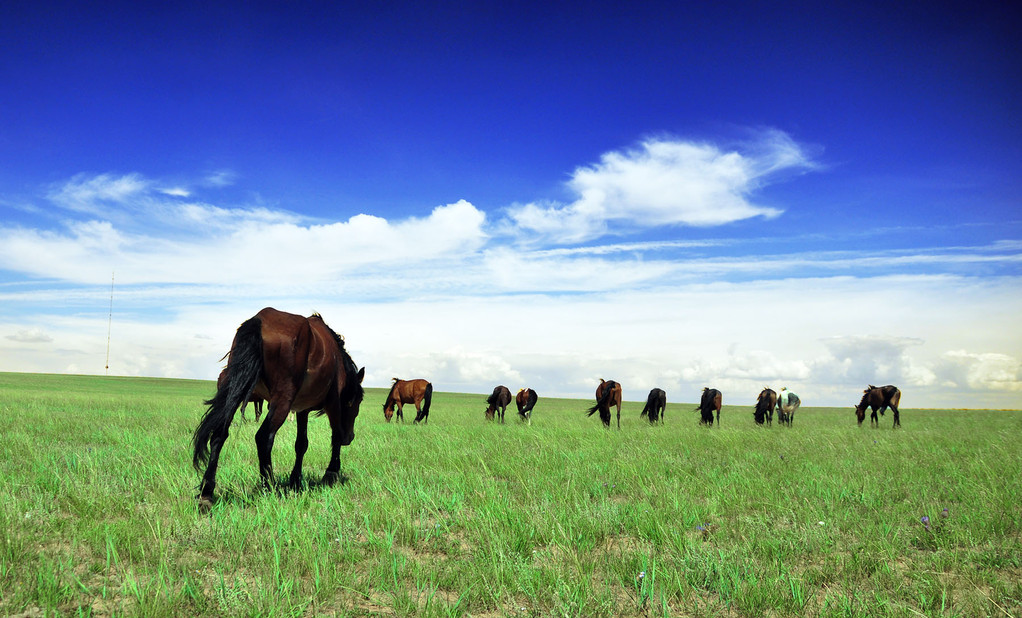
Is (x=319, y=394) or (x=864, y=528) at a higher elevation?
(x=319, y=394)

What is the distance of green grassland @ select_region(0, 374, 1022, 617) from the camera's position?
12.4ft

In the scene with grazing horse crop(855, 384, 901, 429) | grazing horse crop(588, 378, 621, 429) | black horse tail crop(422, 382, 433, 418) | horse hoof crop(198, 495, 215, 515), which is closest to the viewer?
horse hoof crop(198, 495, 215, 515)

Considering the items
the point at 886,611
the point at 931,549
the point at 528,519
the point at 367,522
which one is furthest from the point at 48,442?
the point at 931,549

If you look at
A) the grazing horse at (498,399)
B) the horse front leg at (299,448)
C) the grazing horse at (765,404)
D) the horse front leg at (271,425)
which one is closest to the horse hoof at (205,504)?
the horse front leg at (271,425)

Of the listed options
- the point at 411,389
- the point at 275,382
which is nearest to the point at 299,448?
the point at 275,382

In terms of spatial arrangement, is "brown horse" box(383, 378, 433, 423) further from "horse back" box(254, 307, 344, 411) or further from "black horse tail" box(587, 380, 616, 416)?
"horse back" box(254, 307, 344, 411)

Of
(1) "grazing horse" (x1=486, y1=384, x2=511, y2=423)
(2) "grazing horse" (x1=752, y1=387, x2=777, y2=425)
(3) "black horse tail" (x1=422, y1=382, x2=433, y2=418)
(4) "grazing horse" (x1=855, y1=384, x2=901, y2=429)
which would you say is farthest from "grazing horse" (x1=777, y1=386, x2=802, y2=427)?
(3) "black horse tail" (x1=422, y1=382, x2=433, y2=418)

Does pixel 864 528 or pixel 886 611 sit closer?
pixel 886 611

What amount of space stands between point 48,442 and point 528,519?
10.9 meters

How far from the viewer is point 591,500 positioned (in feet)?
22.2

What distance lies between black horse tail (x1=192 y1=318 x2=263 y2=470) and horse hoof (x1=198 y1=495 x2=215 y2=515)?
15.4 inches

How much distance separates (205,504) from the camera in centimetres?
587

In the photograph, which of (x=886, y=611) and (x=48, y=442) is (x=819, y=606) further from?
(x=48, y=442)

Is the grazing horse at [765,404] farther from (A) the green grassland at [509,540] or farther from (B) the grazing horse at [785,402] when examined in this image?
(A) the green grassland at [509,540]
